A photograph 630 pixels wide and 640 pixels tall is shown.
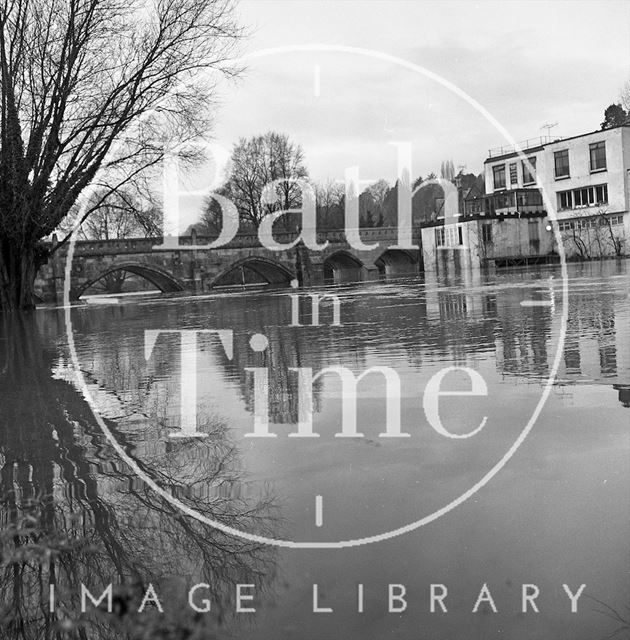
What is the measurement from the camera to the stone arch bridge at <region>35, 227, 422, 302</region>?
48.5m

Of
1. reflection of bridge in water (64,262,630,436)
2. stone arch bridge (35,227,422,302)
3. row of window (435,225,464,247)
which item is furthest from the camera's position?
row of window (435,225,464,247)

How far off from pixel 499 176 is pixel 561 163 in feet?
20.2

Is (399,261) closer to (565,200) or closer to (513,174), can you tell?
(513,174)

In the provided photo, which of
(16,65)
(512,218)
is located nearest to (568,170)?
(512,218)

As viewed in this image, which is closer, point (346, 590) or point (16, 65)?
point (346, 590)

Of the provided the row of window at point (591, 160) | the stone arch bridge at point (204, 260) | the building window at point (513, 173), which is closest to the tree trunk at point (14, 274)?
the stone arch bridge at point (204, 260)

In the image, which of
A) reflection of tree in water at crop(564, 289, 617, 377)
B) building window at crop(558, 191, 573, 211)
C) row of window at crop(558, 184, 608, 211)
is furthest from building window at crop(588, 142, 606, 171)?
reflection of tree in water at crop(564, 289, 617, 377)

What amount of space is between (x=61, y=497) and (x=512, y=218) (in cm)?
5341

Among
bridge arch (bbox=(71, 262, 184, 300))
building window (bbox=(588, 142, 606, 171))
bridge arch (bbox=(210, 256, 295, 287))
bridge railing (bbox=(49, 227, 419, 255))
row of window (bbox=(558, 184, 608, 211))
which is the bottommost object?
bridge arch (bbox=(71, 262, 184, 300))

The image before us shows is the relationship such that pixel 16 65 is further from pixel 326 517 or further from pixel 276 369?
pixel 326 517

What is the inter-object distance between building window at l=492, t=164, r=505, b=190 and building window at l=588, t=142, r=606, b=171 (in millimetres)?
8325

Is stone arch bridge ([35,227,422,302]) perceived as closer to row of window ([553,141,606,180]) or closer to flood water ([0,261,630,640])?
row of window ([553,141,606,180])

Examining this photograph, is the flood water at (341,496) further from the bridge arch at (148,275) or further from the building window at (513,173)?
the building window at (513,173)

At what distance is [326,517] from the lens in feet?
9.52
